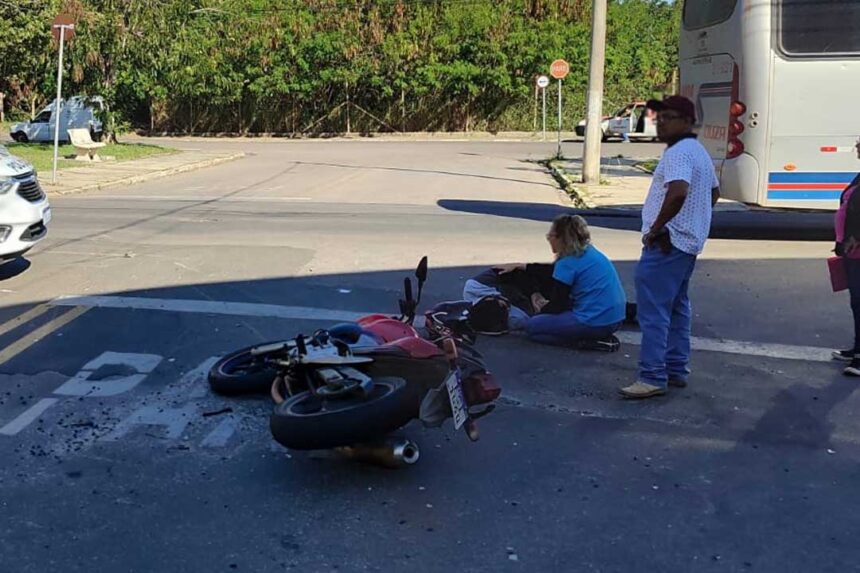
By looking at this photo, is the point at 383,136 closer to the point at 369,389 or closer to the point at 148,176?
the point at 148,176

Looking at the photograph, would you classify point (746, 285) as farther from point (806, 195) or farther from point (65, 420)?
point (65, 420)

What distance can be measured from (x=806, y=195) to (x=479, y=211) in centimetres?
532

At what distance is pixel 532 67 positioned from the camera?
131 ft

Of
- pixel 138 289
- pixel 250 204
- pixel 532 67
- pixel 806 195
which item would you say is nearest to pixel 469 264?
pixel 138 289

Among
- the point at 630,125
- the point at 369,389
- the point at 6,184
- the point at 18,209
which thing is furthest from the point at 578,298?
the point at 630,125

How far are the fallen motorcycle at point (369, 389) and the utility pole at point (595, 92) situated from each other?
13572 millimetres

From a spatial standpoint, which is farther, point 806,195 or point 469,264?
point 806,195

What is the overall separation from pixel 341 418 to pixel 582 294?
9.38 feet

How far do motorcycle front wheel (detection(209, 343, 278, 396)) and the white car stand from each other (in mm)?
3677

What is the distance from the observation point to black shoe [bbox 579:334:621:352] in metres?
6.30

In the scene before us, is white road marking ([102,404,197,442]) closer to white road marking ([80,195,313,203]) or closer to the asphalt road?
the asphalt road

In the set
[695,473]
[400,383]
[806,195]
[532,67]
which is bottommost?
[695,473]

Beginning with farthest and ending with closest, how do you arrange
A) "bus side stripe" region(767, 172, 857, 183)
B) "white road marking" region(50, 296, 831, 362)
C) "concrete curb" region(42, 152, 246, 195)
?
"concrete curb" region(42, 152, 246, 195) < "bus side stripe" region(767, 172, 857, 183) < "white road marking" region(50, 296, 831, 362)

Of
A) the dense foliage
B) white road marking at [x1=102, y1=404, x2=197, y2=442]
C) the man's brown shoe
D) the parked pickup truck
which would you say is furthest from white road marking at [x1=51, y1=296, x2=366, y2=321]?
the dense foliage
